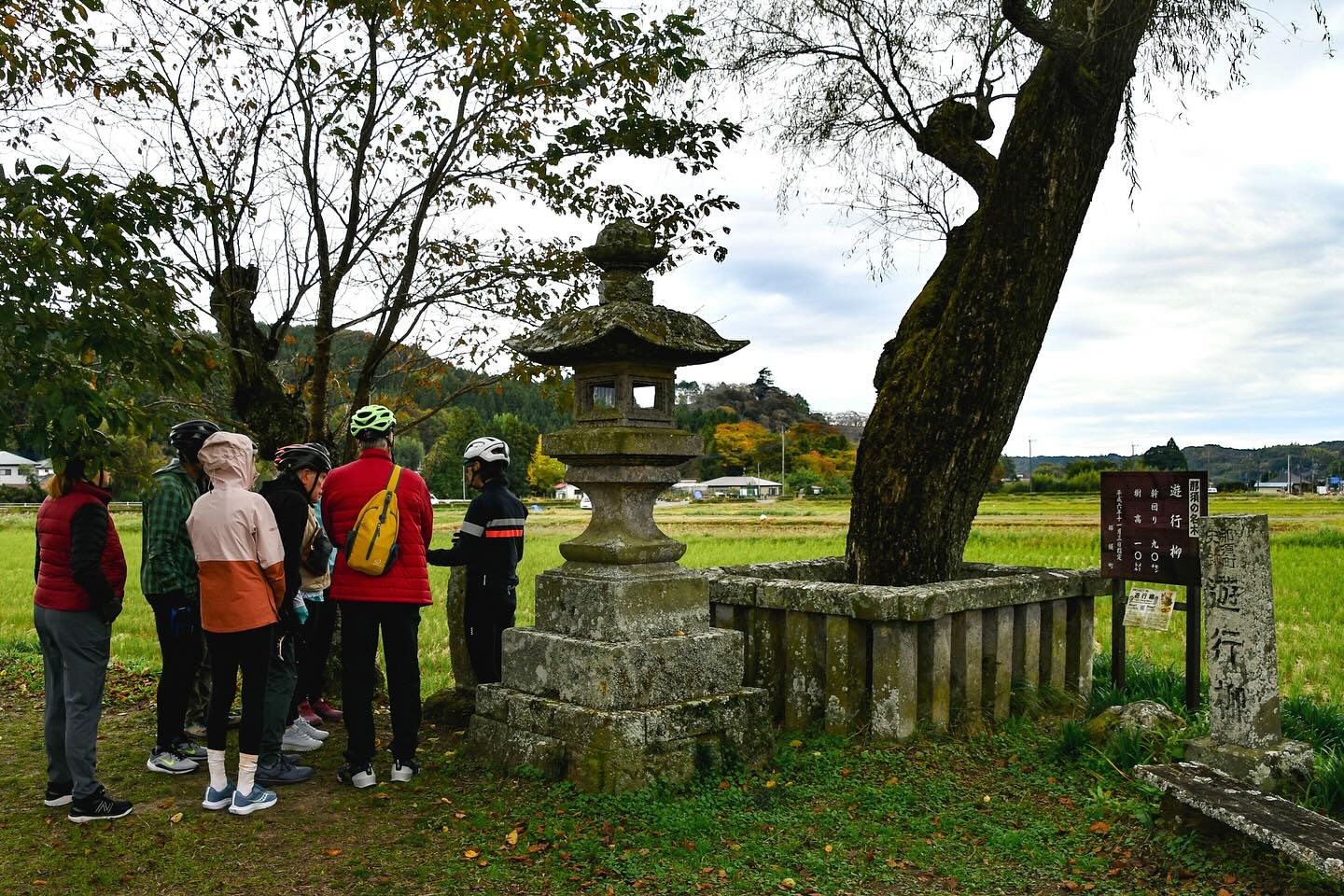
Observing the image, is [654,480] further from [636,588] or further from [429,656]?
[429,656]

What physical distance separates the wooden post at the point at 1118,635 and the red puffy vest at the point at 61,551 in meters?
6.23

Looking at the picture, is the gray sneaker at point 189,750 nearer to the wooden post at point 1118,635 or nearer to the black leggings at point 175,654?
the black leggings at point 175,654

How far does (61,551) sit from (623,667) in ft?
9.45

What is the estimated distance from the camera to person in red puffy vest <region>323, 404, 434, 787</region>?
5.55 meters

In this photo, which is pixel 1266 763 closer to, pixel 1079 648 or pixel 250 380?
pixel 1079 648

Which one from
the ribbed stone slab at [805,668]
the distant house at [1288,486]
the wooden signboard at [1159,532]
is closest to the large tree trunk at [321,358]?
the ribbed stone slab at [805,668]

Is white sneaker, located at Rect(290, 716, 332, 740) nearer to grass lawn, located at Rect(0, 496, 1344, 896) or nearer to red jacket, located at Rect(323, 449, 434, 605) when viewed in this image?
grass lawn, located at Rect(0, 496, 1344, 896)

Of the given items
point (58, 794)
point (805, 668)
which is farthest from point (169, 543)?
point (805, 668)

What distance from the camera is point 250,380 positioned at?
8047 mm

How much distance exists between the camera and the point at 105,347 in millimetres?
3949

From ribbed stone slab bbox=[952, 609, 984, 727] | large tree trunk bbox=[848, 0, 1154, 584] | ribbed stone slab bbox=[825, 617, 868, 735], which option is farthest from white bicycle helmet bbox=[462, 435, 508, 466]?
ribbed stone slab bbox=[952, 609, 984, 727]

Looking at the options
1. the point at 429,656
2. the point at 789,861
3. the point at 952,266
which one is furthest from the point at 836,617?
the point at 429,656

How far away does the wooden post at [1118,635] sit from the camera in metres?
7.10

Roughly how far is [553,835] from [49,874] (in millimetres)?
2166
